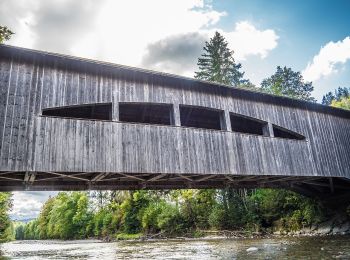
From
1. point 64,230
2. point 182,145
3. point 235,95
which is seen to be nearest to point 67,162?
point 182,145

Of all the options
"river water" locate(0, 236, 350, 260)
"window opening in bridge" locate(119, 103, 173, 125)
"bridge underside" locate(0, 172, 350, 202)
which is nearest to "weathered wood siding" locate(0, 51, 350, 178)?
"bridge underside" locate(0, 172, 350, 202)

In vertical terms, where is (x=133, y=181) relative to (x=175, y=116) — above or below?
below

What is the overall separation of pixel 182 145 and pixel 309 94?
37820 mm

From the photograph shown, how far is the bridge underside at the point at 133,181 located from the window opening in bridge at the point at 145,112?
278 centimetres

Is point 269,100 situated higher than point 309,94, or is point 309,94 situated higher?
point 309,94

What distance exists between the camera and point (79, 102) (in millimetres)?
9641

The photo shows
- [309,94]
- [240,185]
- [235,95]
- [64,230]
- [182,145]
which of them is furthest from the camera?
[64,230]

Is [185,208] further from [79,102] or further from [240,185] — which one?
[79,102]

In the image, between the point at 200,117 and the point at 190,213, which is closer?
the point at 200,117

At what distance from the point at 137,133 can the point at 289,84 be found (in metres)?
35.7

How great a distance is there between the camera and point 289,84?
41.6m

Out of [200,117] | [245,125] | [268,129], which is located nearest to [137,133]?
[200,117]

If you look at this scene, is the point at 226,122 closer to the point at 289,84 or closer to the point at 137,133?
the point at 137,133

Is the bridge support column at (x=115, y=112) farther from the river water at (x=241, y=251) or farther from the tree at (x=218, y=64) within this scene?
the tree at (x=218, y=64)
